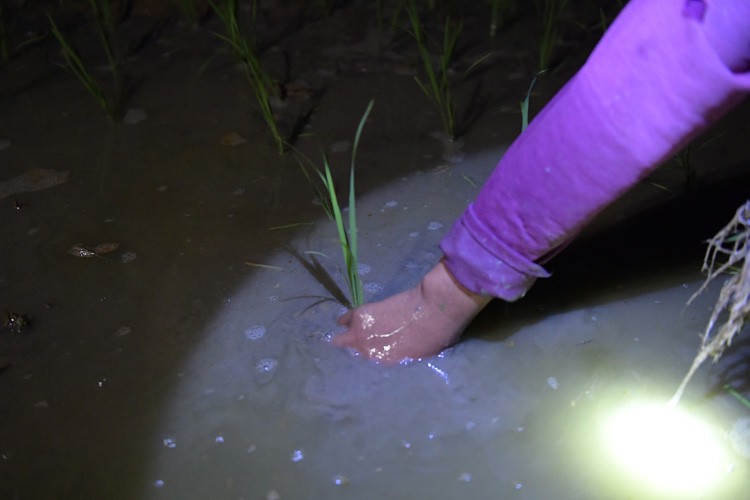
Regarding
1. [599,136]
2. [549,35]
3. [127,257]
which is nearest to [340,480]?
[599,136]

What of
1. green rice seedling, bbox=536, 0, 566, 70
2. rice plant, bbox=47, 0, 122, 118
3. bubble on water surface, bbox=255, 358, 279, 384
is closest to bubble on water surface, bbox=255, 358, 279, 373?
bubble on water surface, bbox=255, 358, 279, 384

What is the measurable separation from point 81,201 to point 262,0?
4.24 feet

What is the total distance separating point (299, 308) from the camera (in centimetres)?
168

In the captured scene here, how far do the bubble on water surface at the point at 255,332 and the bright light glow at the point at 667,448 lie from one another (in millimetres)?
746

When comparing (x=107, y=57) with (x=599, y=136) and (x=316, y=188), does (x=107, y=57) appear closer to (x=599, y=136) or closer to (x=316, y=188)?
(x=316, y=188)

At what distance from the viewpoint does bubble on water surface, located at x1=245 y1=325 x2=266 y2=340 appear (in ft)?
5.32

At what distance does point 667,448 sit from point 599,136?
2.05 feet

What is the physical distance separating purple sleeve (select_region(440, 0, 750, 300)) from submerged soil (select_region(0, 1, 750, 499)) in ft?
1.02

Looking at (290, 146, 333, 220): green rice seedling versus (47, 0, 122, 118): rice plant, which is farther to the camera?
(47, 0, 122, 118): rice plant

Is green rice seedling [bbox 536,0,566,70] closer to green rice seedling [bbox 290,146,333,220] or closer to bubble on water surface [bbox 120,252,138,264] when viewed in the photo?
green rice seedling [bbox 290,146,333,220]

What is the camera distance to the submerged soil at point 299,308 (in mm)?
1366

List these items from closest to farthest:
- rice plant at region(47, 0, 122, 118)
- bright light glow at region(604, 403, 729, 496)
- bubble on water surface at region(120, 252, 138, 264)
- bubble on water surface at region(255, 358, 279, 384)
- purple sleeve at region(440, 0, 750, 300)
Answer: purple sleeve at region(440, 0, 750, 300), bright light glow at region(604, 403, 729, 496), bubble on water surface at region(255, 358, 279, 384), bubble on water surface at region(120, 252, 138, 264), rice plant at region(47, 0, 122, 118)

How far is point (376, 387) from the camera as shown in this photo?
4.88ft

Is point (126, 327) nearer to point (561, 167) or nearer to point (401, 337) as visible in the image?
point (401, 337)
